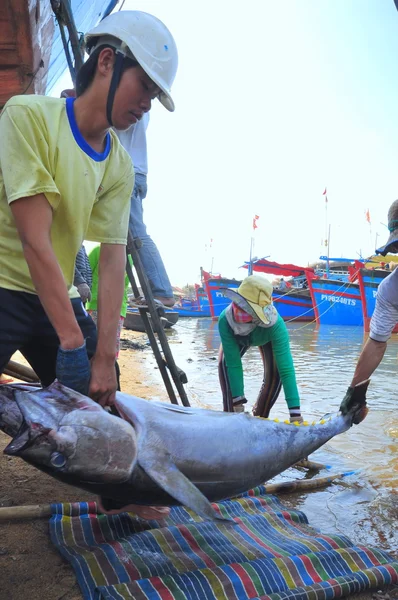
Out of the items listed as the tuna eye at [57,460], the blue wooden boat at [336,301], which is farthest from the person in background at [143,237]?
the blue wooden boat at [336,301]

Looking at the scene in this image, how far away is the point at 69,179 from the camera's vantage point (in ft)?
6.70

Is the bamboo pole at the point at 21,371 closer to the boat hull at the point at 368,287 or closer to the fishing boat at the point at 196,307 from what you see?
the boat hull at the point at 368,287

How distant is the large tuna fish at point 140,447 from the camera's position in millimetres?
1821

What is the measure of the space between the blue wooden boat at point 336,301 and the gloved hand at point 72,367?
24.7m

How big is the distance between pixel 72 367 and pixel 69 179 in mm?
736

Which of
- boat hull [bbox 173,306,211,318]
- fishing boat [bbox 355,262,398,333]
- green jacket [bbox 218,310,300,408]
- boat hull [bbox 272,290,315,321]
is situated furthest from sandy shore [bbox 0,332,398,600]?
boat hull [bbox 173,306,211,318]

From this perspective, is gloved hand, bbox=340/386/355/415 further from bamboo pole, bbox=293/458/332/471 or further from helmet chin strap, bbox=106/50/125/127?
helmet chin strap, bbox=106/50/125/127

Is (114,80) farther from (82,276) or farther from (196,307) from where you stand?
(196,307)

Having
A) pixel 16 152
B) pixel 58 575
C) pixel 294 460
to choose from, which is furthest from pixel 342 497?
pixel 16 152

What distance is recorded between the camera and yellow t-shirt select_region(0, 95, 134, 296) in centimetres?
191

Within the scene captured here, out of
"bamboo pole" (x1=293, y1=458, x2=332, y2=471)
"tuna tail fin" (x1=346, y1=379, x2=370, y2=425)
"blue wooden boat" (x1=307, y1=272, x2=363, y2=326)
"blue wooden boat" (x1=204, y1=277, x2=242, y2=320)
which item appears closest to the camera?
"tuna tail fin" (x1=346, y1=379, x2=370, y2=425)

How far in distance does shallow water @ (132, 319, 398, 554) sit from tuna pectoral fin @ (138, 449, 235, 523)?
168 cm

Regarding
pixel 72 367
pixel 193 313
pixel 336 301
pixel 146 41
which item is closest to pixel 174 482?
pixel 72 367

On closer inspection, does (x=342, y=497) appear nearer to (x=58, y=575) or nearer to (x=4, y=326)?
(x=58, y=575)
